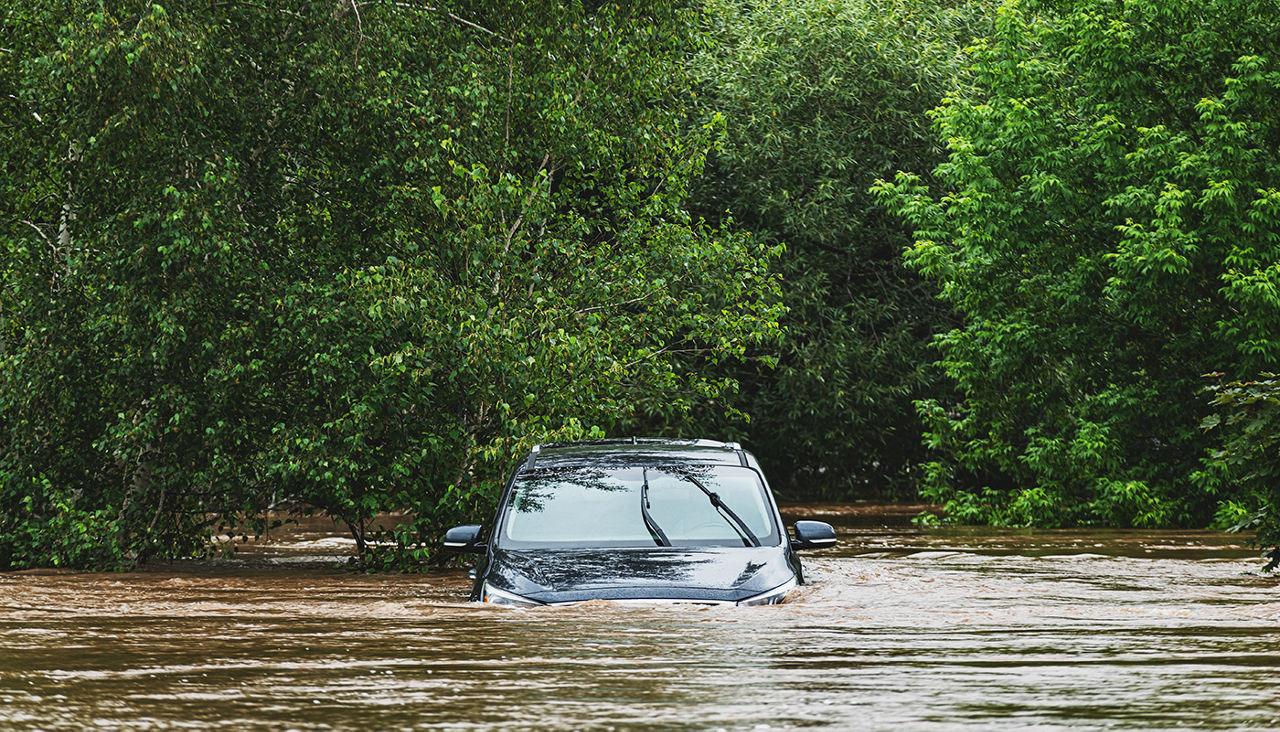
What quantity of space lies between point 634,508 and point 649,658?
2.04 metres

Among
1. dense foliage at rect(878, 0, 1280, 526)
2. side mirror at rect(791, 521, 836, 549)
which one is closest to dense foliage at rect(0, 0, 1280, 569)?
side mirror at rect(791, 521, 836, 549)

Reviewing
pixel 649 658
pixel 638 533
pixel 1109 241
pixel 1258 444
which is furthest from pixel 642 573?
pixel 1109 241

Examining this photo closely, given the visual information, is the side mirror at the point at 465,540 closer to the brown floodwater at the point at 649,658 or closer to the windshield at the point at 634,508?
the windshield at the point at 634,508

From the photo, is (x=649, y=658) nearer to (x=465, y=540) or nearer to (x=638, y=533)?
(x=638, y=533)

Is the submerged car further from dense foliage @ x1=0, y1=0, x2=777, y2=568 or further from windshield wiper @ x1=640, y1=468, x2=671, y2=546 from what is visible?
dense foliage @ x1=0, y1=0, x2=777, y2=568

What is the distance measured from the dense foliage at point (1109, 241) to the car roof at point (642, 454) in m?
14.7

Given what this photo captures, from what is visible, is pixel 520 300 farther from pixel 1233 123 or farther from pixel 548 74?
pixel 1233 123

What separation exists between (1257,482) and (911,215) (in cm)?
1447

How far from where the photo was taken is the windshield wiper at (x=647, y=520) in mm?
8789

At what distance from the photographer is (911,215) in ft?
86.3

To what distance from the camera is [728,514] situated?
909 centimetres

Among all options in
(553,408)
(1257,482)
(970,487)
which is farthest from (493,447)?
(970,487)

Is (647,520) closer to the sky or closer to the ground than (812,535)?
closer to the sky

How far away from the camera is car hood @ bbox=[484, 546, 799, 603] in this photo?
26.9 feet
